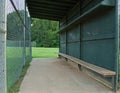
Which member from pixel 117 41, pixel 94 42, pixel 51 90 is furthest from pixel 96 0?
pixel 51 90

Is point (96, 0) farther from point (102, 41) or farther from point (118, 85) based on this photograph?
point (118, 85)

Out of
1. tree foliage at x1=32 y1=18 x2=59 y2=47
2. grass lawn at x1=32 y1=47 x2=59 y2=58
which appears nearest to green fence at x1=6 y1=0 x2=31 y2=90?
grass lawn at x1=32 y1=47 x2=59 y2=58

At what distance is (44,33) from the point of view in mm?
49906

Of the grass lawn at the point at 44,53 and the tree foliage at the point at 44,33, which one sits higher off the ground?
the tree foliage at the point at 44,33

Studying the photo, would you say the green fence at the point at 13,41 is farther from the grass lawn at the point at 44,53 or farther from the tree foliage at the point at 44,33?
the tree foliage at the point at 44,33

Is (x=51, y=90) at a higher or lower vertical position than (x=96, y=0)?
lower

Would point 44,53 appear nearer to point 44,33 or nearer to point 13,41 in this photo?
point 13,41

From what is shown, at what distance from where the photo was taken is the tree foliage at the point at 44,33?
4841 centimetres

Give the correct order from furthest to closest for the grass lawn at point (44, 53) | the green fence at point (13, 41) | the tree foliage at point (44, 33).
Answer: the tree foliage at point (44, 33)
the grass lawn at point (44, 53)
the green fence at point (13, 41)

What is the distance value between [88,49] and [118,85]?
2.73m

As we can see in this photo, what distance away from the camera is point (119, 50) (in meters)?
4.93

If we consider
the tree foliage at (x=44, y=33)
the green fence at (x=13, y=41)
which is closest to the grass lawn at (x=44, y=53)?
the green fence at (x=13, y=41)

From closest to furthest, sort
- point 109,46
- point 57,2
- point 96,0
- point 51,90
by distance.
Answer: point 51,90 → point 109,46 → point 96,0 → point 57,2

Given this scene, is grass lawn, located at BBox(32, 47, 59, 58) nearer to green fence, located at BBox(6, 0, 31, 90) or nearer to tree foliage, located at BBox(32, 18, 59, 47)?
green fence, located at BBox(6, 0, 31, 90)
